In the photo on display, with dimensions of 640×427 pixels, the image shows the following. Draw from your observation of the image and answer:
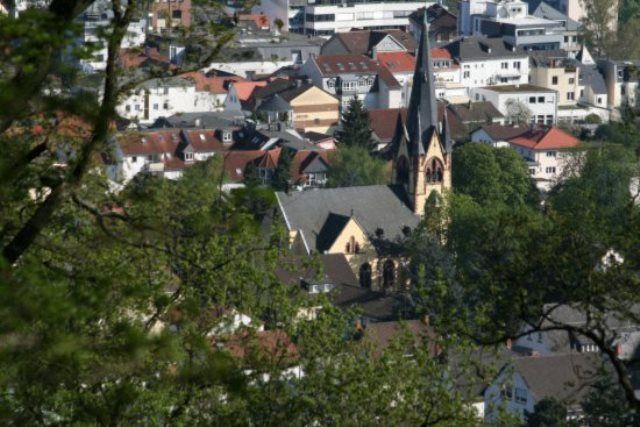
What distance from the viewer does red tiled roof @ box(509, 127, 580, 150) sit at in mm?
52406

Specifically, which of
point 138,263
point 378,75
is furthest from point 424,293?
point 378,75

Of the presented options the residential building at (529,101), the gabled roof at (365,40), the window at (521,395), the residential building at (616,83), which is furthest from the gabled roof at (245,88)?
the window at (521,395)

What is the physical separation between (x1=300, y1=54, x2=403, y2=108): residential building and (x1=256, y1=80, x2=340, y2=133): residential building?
2.37 m

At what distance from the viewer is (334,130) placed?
57.2 metres

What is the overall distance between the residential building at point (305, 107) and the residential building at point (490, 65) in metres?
7.31

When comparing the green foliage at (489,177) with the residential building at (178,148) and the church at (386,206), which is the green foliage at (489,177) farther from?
the residential building at (178,148)

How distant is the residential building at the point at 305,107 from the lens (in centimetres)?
5700

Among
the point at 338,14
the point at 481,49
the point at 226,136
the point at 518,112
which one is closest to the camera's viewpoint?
the point at 226,136

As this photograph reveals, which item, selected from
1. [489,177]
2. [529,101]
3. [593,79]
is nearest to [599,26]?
[593,79]

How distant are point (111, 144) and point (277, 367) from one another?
2.62 m

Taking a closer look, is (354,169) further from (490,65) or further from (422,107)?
(490,65)

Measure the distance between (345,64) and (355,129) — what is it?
387 inches

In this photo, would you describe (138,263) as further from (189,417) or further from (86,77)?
(86,77)

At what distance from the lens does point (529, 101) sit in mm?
62000
